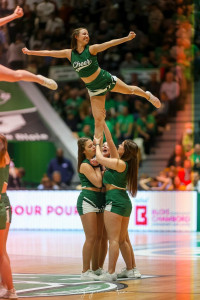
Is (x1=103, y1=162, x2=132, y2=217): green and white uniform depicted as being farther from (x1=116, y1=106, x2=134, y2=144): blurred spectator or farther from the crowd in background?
(x1=116, y1=106, x2=134, y2=144): blurred spectator

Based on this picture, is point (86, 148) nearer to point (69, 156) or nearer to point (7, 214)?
point (7, 214)

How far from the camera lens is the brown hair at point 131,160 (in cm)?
808

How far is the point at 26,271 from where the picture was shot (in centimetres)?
884

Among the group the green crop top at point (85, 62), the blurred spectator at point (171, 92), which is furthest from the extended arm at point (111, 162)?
the blurred spectator at point (171, 92)

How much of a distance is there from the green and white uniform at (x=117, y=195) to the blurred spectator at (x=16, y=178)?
8.75 m

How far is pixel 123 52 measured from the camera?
18.0 m

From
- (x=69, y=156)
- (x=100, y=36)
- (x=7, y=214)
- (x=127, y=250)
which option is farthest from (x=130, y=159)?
(x=100, y=36)

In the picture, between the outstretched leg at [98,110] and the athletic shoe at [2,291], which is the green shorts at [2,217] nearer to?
the athletic shoe at [2,291]

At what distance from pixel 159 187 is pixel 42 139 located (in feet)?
11.9

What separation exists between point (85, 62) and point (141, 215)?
8.62 meters

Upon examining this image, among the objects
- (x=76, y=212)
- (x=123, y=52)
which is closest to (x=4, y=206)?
(x=76, y=212)

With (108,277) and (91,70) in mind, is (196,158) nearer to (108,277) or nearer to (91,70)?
(108,277)

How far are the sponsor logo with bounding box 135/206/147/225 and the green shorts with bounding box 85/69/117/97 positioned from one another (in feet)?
26.6

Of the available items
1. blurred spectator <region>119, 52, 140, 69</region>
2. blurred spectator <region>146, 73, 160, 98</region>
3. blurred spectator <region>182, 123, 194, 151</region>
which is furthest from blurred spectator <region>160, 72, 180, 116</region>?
blurred spectator <region>119, 52, 140, 69</region>
